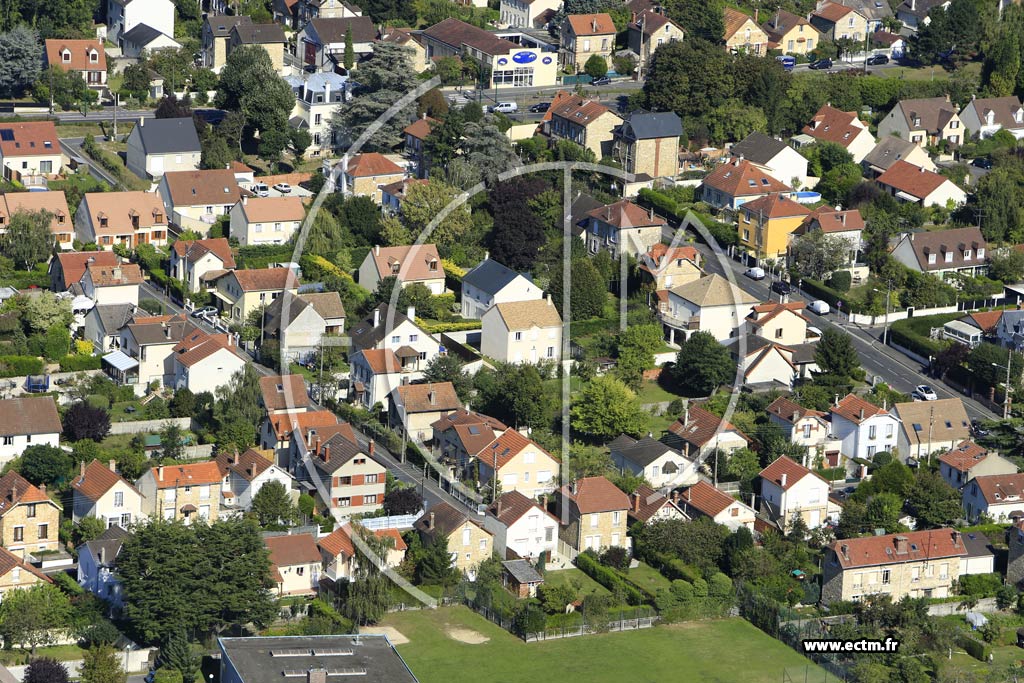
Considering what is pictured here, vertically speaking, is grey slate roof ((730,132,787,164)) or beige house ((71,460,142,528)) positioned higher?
grey slate roof ((730,132,787,164))

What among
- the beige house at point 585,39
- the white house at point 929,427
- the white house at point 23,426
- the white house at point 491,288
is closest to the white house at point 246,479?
the white house at point 23,426

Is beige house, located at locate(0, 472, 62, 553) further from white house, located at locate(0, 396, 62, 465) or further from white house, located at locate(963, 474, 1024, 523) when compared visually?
white house, located at locate(963, 474, 1024, 523)

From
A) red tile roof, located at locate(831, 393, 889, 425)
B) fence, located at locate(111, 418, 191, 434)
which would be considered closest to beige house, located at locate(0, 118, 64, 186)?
fence, located at locate(111, 418, 191, 434)

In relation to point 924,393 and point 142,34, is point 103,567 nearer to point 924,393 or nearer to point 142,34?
point 924,393

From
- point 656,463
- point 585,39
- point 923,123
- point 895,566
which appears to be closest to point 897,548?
point 895,566

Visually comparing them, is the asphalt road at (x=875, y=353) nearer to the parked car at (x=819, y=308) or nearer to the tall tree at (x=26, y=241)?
the parked car at (x=819, y=308)
